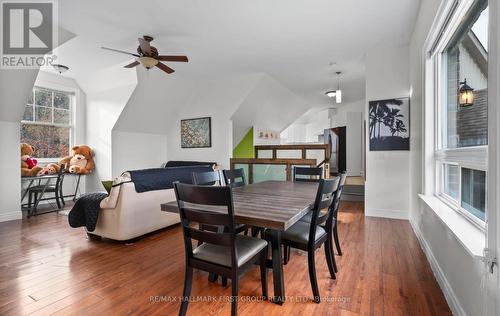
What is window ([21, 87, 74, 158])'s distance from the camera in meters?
4.63

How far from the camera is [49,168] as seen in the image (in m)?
4.45

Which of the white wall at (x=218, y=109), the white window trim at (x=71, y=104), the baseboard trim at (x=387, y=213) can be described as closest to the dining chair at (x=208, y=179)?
the baseboard trim at (x=387, y=213)

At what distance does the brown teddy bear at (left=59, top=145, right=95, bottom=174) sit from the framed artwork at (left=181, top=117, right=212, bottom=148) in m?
2.04

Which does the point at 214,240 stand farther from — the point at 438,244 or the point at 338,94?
the point at 338,94

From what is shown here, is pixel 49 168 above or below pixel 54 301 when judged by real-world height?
above

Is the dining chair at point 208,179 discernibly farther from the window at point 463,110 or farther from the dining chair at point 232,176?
the window at point 463,110

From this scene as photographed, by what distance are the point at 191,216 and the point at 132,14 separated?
8.97ft

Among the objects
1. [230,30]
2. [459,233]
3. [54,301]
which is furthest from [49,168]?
[459,233]

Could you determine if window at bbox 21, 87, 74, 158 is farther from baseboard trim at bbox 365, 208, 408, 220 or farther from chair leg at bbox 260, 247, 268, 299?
baseboard trim at bbox 365, 208, 408, 220

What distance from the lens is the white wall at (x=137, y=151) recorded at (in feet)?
17.0

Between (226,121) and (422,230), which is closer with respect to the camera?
(422,230)

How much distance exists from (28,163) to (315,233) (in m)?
5.26

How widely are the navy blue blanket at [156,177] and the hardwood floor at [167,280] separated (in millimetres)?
652

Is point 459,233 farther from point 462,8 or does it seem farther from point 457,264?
point 462,8
